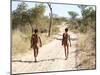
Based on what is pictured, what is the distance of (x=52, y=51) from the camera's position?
248cm

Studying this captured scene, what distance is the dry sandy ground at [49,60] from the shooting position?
2334 mm

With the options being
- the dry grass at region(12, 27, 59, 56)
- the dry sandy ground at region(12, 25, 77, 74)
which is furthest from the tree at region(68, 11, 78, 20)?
the dry grass at region(12, 27, 59, 56)

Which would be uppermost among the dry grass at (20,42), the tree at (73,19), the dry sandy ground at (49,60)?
the tree at (73,19)

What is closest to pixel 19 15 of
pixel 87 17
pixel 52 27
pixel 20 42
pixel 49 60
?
pixel 20 42

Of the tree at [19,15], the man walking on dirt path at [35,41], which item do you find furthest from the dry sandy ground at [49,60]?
the tree at [19,15]

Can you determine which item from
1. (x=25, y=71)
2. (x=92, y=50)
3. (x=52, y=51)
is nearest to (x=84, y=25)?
(x=92, y=50)

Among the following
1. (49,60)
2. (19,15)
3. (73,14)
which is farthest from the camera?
(73,14)

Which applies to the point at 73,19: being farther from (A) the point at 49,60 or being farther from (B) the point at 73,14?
(A) the point at 49,60

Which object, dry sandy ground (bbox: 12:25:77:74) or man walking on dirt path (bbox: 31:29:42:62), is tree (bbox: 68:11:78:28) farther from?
man walking on dirt path (bbox: 31:29:42:62)

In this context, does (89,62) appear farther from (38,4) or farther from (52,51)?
(38,4)

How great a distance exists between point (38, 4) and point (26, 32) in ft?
1.12

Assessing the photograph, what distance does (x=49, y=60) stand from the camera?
8.07 ft

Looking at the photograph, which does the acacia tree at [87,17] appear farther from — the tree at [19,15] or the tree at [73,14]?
the tree at [19,15]

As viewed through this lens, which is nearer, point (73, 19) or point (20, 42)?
point (20, 42)
